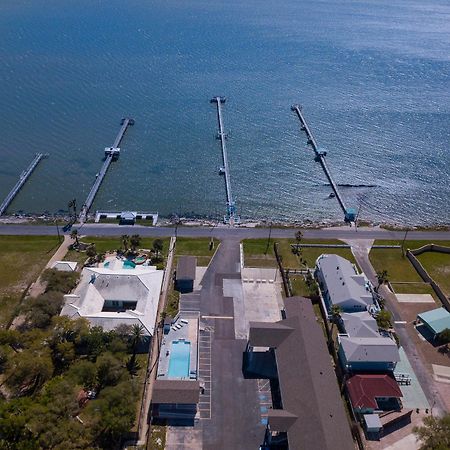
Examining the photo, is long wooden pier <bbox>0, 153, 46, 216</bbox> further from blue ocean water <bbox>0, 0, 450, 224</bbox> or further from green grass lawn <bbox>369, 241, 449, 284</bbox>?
green grass lawn <bbox>369, 241, 449, 284</bbox>

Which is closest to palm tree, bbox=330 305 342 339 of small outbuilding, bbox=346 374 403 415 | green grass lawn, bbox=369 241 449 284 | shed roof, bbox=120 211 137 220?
small outbuilding, bbox=346 374 403 415

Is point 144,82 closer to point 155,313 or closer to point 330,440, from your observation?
point 155,313

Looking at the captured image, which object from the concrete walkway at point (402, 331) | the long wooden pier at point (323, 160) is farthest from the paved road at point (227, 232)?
the long wooden pier at point (323, 160)

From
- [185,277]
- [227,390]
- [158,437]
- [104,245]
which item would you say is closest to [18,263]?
[104,245]

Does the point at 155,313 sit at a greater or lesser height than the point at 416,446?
greater

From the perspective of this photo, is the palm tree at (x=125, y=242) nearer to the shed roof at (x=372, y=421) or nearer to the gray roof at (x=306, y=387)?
the gray roof at (x=306, y=387)

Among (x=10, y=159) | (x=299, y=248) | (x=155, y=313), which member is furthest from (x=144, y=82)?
(x=155, y=313)
